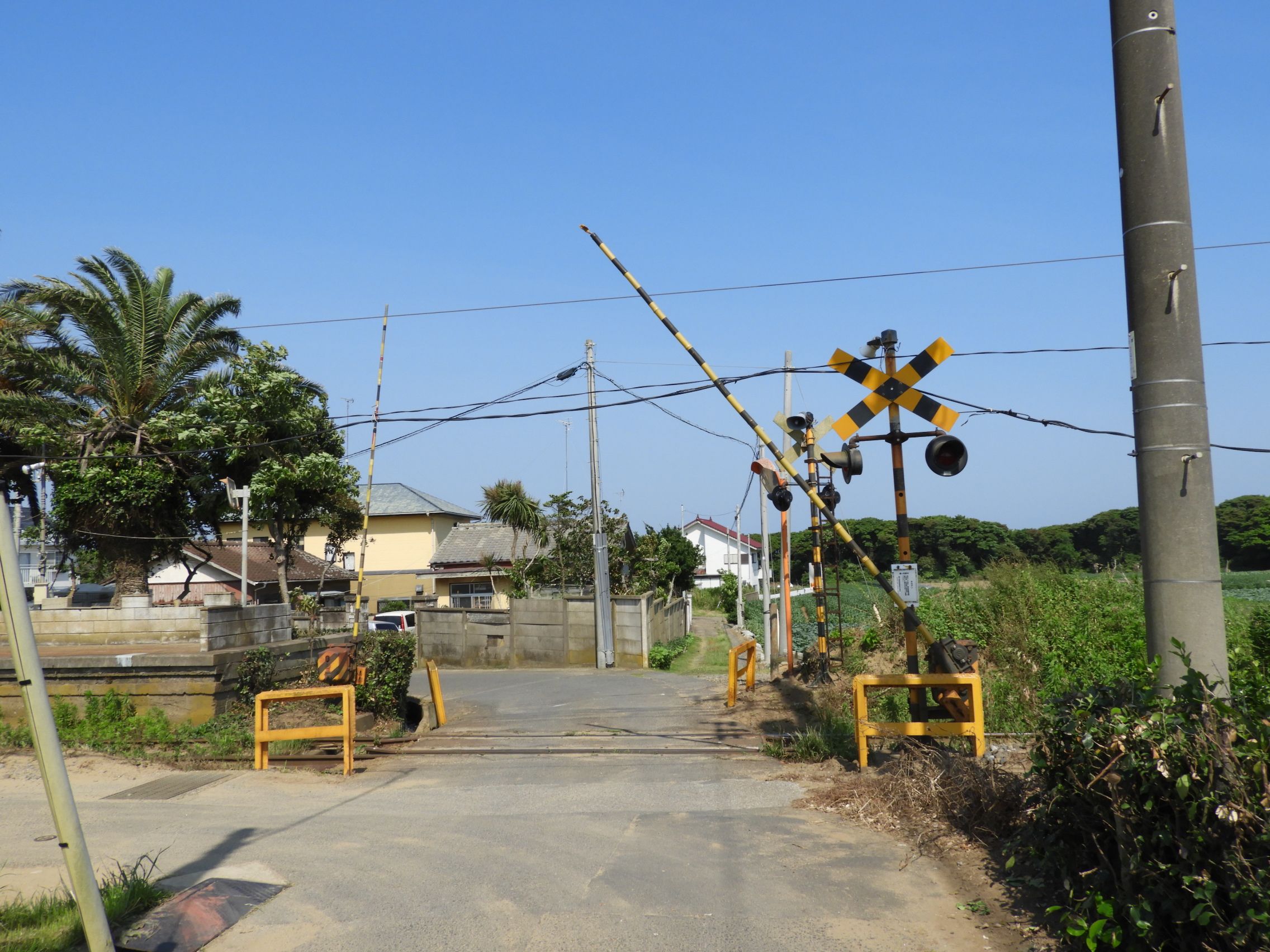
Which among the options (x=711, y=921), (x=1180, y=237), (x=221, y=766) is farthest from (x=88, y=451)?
(x=1180, y=237)

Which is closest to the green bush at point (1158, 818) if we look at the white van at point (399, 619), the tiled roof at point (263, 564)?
the white van at point (399, 619)

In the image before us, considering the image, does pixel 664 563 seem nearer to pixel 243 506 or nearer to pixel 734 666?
pixel 243 506

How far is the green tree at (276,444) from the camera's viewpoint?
88.7 ft

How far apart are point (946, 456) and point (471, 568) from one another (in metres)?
40.7

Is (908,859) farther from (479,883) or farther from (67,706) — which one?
(67,706)

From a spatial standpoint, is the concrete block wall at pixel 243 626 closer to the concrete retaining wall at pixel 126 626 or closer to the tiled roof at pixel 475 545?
the concrete retaining wall at pixel 126 626

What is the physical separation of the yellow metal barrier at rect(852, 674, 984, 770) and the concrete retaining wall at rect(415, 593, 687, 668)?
17.5 metres

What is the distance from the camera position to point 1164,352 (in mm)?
5113

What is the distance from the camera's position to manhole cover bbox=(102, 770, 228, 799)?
9211 millimetres

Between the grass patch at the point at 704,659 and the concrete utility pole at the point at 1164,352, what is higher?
the concrete utility pole at the point at 1164,352

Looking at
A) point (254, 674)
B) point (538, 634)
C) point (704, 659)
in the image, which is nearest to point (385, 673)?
point (254, 674)

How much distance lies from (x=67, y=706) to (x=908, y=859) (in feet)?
33.4

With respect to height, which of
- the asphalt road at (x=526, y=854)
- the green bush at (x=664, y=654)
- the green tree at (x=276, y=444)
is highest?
the green tree at (x=276, y=444)

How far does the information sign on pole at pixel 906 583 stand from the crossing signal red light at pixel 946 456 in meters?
0.89
